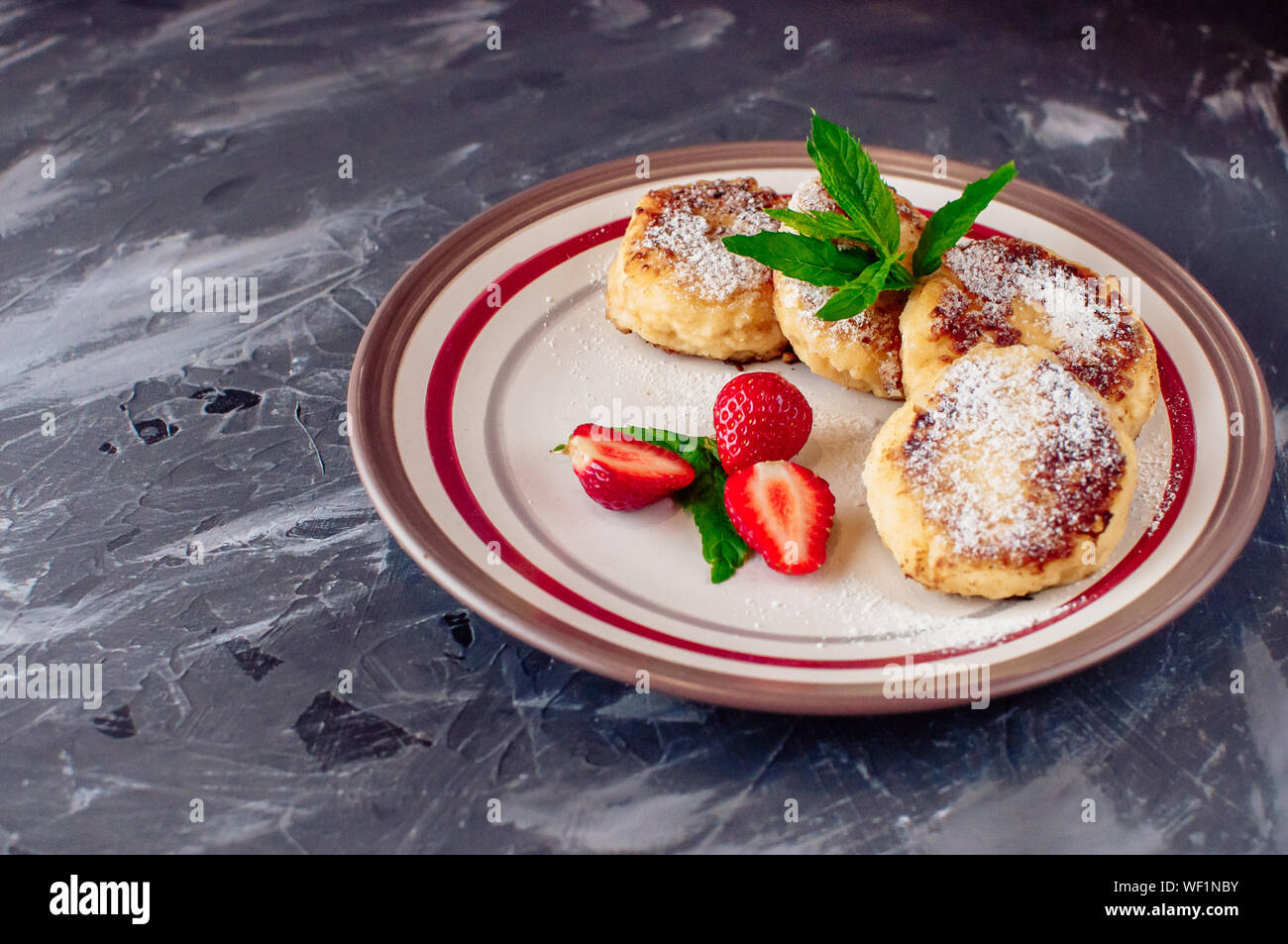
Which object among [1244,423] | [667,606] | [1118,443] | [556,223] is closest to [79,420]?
[556,223]

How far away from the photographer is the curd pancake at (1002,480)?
5.96 feet

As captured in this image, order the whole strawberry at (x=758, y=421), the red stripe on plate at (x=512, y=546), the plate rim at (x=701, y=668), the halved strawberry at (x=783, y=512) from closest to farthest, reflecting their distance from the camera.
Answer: the plate rim at (x=701, y=668), the red stripe on plate at (x=512, y=546), the halved strawberry at (x=783, y=512), the whole strawberry at (x=758, y=421)

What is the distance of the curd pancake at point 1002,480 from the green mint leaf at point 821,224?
314 mm

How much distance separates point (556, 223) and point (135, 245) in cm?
101

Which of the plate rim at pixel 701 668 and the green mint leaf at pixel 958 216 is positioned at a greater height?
the green mint leaf at pixel 958 216

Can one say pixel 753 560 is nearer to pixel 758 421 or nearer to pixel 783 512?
pixel 783 512

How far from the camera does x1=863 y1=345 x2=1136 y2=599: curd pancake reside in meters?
1.82

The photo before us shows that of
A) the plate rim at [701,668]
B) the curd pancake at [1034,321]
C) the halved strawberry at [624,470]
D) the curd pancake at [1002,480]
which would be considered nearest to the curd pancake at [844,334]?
the curd pancake at [1034,321]

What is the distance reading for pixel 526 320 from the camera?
2.37m

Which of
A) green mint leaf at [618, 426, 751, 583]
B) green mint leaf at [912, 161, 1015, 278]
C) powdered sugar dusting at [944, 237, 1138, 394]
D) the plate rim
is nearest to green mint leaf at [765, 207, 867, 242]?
green mint leaf at [912, 161, 1015, 278]

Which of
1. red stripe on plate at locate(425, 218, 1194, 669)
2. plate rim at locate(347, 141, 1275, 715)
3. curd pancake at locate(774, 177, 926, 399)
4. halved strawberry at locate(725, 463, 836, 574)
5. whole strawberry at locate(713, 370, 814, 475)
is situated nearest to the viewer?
plate rim at locate(347, 141, 1275, 715)

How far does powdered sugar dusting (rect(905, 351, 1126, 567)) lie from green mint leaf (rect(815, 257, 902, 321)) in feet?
0.63

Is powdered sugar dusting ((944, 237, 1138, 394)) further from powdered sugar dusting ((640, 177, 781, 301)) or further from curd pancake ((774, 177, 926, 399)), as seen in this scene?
powdered sugar dusting ((640, 177, 781, 301))

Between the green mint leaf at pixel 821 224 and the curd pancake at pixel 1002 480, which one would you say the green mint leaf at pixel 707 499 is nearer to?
the curd pancake at pixel 1002 480
